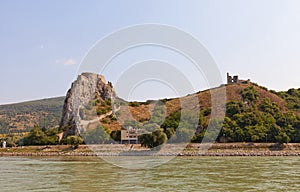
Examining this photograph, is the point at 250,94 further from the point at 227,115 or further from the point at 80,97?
the point at 80,97

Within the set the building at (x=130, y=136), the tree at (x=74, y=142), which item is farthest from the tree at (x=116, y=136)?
the tree at (x=74, y=142)

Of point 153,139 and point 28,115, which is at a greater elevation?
point 28,115

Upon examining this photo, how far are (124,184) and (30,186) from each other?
20.4 ft

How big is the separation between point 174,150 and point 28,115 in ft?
400

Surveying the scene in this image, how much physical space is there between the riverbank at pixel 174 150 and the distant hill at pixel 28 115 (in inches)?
2920

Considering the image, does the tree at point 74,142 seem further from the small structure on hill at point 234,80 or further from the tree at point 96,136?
the small structure on hill at point 234,80

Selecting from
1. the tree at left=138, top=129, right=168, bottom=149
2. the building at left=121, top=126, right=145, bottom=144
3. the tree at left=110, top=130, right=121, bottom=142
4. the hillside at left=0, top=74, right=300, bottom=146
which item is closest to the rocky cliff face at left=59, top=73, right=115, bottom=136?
the hillside at left=0, top=74, right=300, bottom=146

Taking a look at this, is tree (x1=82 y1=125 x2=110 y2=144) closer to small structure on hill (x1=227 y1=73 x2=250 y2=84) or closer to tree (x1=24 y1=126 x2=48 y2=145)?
tree (x1=24 y1=126 x2=48 y2=145)

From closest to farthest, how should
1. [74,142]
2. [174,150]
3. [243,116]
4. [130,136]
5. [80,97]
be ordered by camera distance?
[174,150], [74,142], [130,136], [243,116], [80,97]

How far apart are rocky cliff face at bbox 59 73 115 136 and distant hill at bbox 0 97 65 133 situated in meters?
37.8

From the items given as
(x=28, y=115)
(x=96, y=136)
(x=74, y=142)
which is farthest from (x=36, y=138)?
(x=28, y=115)

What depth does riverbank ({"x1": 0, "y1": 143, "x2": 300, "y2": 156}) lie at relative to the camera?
65.0m

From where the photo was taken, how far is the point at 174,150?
7000 centimetres

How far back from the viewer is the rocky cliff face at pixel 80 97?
98.9 metres
